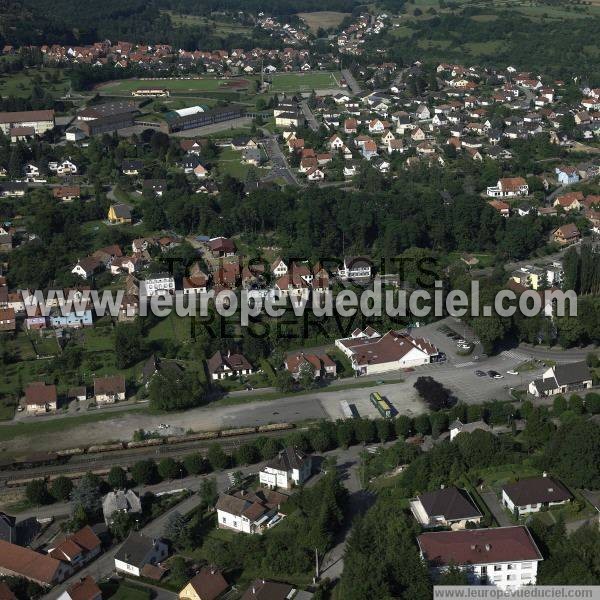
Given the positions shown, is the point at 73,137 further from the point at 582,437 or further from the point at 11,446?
the point at 582,437

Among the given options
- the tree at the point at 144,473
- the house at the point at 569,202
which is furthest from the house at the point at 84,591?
the house at the point at 569,202

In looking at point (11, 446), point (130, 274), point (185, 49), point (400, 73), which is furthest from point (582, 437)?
point (185, 49)

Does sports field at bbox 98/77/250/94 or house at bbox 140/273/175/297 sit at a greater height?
sports field at bbox 98/77/250/94

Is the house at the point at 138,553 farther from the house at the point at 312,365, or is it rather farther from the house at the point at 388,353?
the house at the point at 388,353

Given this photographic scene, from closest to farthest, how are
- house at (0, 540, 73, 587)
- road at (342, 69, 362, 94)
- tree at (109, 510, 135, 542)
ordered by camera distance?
house at (0, 540, 73, 587) → tree at (109, 510, 135, 542) → road at (342, 69, 362, 94)

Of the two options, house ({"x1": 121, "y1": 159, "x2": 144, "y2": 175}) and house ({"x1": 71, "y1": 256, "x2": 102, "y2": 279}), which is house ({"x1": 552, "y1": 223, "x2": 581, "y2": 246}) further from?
house ({"x1": 121, "y1": 159, "x2": 144, "y2": 175})

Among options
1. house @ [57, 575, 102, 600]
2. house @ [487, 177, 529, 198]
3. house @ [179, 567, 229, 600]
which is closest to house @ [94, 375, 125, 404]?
house @ [57, 575, 102, 600]
